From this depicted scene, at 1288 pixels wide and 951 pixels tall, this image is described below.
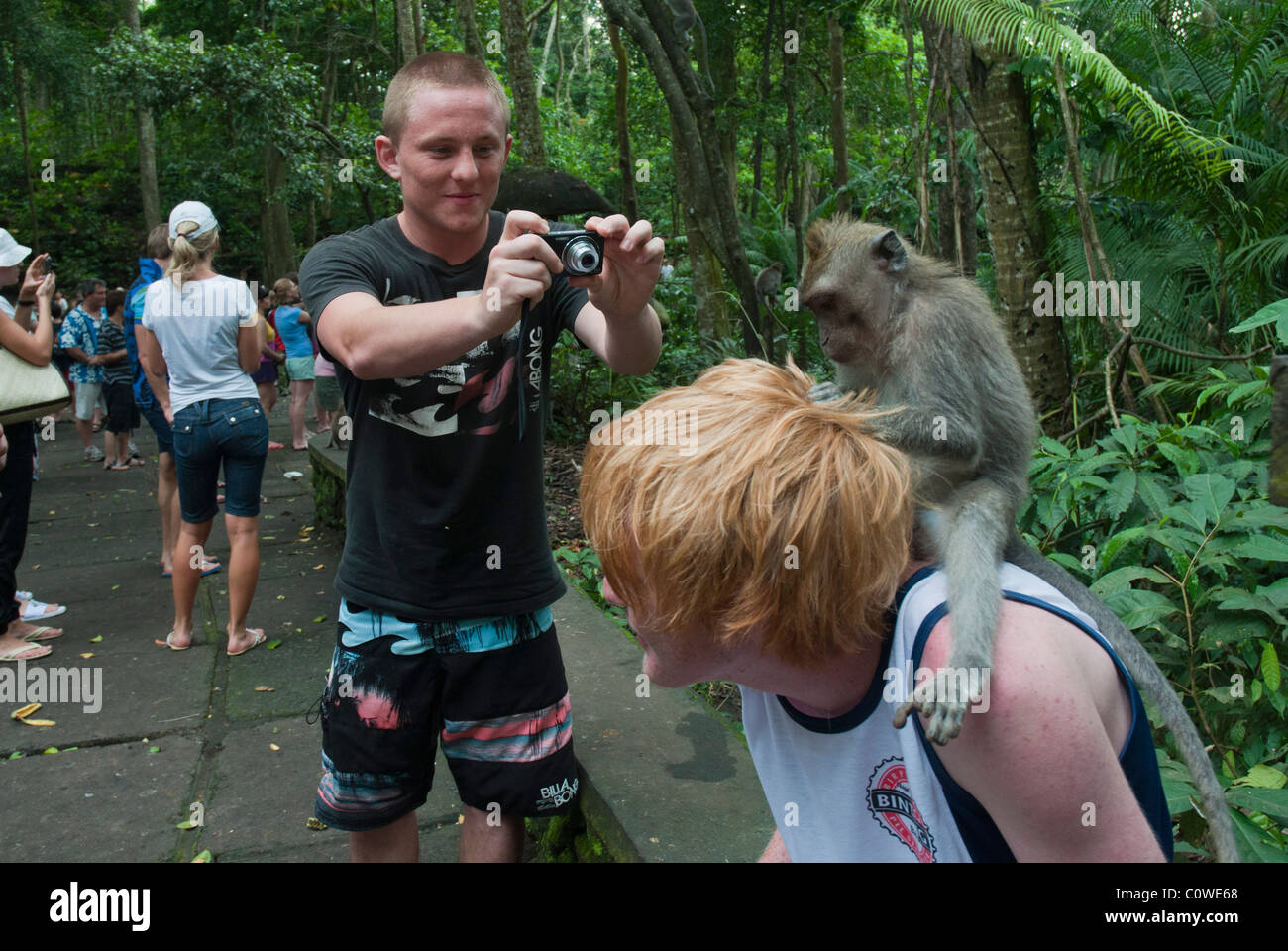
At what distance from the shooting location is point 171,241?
4555 mm

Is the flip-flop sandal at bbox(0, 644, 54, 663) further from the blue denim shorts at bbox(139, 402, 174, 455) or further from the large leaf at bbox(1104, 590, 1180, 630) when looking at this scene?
the large leaf at bbox(1104, 590, 1180, 630)

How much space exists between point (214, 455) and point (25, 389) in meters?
0.87

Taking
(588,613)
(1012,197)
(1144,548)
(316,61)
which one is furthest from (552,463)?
(316,61)

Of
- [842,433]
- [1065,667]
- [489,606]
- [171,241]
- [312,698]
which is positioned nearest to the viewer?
[1065,667]

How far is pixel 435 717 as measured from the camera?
2281 millimetres

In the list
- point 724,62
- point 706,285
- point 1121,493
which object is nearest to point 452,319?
point 1121,493

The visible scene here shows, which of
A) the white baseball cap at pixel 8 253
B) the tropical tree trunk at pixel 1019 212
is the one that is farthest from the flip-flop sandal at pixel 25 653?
the tropical tree trunk at pixel 1019 212

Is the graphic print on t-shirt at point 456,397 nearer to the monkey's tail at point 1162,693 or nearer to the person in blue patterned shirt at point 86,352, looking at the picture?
the monkey's tail at point 1162,693

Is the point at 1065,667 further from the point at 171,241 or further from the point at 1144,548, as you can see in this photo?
the point at 171,241

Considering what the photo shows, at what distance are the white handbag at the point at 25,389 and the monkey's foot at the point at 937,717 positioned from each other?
4.36 m

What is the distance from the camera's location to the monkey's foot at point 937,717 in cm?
107

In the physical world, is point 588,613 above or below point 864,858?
below

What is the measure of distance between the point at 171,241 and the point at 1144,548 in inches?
165

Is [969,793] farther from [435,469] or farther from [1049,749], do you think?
[435,469]
